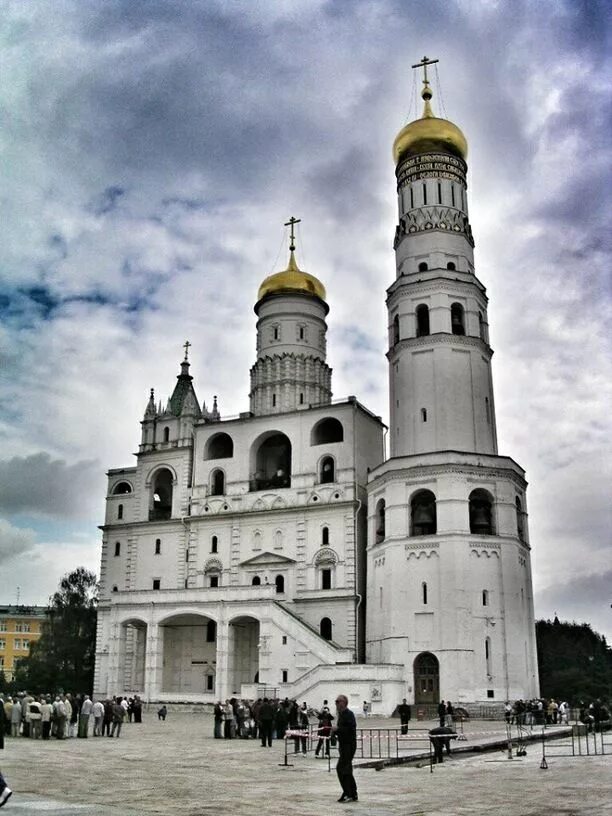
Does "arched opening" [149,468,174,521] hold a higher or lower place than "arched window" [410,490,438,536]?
higher

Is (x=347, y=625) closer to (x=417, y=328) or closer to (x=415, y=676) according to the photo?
(x=415, y=676)

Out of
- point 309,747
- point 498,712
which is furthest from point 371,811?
point 498,712

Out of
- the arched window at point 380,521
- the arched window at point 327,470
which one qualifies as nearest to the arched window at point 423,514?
the arched window at point 380,521

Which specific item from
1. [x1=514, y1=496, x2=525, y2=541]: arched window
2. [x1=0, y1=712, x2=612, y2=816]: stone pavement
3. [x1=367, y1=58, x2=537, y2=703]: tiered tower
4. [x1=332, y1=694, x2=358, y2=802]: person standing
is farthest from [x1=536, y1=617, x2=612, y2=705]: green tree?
[x1=332, y1=694, x2=358, y2=802]: person standing

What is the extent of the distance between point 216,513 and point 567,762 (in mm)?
35146

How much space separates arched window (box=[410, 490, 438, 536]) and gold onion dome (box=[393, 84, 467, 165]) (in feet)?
65.2

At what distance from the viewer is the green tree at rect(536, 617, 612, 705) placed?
64.0 metres

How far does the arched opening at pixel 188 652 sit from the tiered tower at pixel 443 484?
10.5 meters

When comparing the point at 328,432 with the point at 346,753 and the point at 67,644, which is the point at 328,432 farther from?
the point at 346,753

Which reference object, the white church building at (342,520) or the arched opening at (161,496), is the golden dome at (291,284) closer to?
the white church building at (342,520)

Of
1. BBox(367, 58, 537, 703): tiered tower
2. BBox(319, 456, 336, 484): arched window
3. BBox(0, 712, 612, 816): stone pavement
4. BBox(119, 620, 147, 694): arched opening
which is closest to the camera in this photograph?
BBox(0, 712, 612, 816): stone pavement

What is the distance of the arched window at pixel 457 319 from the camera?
48.3 metres

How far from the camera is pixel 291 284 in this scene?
57875 millimetres

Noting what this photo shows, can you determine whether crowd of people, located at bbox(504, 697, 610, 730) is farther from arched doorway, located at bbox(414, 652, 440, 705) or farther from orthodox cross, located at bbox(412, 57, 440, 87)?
orthodox cross, located at bbox(412, 57, 440, 87)
